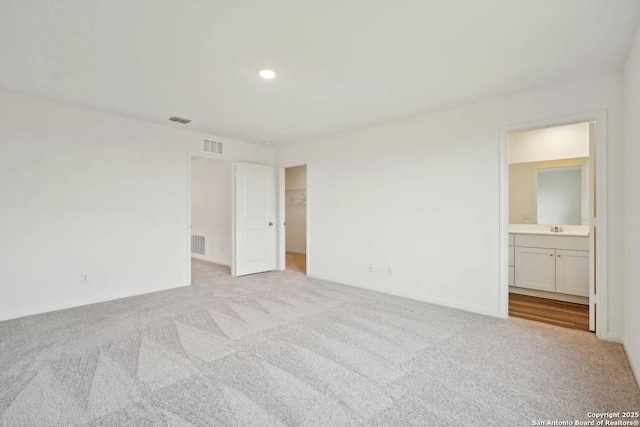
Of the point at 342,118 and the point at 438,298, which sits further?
the point at 342,118

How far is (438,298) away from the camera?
12.7ft

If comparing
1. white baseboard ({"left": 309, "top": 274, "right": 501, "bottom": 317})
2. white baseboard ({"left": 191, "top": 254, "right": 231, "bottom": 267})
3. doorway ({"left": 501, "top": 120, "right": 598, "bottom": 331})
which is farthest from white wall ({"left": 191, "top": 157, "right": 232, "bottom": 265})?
doorway ({"left": 501, "top": 120, "right": 598, "bottom": 331})

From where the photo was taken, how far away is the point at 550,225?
4559 millimetres

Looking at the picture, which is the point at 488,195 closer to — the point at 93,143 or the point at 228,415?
the point at 228,415

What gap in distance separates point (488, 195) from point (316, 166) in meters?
2.83

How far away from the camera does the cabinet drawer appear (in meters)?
3.89

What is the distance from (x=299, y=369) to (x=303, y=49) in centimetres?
248

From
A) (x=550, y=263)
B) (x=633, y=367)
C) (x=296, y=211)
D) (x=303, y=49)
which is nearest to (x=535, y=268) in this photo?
(x=550, y=263)

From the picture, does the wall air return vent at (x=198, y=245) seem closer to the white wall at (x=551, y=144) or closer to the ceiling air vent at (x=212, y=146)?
the ceiling air vent at (x=212, y=146)

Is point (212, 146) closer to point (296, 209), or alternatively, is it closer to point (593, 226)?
point (296, 209)

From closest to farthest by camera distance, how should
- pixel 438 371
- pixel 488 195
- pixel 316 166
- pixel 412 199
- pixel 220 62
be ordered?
pixel 438 371 → pixel 220 62 → pixel 488 195 → pixel 412 199 → pixel 316 166

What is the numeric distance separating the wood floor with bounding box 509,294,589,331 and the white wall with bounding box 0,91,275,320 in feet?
15.5

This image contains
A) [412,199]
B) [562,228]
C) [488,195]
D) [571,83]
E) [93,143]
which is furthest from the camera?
[562,228]

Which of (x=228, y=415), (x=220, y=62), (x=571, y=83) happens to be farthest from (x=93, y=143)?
(x=571, y=83)
